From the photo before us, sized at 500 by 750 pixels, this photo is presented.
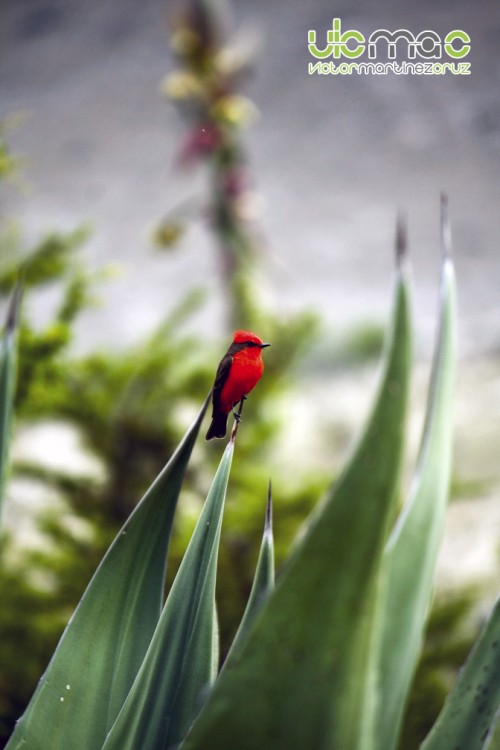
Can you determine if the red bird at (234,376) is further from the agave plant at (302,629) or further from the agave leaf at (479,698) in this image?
the agave leaf at (479,698)

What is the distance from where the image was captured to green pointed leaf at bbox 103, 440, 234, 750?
10.9 inches

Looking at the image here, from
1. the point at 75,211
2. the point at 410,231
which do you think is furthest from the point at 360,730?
the point at 75,211

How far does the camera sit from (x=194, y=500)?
3.77 feet

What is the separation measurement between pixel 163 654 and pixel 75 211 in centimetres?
223

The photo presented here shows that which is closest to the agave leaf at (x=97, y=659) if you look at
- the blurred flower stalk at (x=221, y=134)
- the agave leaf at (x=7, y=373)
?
the agave leaf at (x=7, y=373)

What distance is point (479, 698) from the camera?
27 centimetres

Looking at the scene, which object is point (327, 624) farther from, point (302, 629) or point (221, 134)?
point (221, 134)

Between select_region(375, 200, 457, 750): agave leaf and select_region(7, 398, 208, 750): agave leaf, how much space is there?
10 centimetres

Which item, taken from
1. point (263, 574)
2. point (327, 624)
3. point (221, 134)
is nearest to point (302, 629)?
point (327, 624)

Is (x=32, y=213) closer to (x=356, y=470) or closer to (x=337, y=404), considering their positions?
(x=337, y=404)

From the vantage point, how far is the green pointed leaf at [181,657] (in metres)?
0.28

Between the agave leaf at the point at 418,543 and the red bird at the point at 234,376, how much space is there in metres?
0.06

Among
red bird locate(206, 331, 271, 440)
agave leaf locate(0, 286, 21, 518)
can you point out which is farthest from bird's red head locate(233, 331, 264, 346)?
agave leaf locate(0, 286, 21, 518)

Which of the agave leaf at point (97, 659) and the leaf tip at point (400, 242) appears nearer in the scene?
the leaf tip at point (400, 242)
